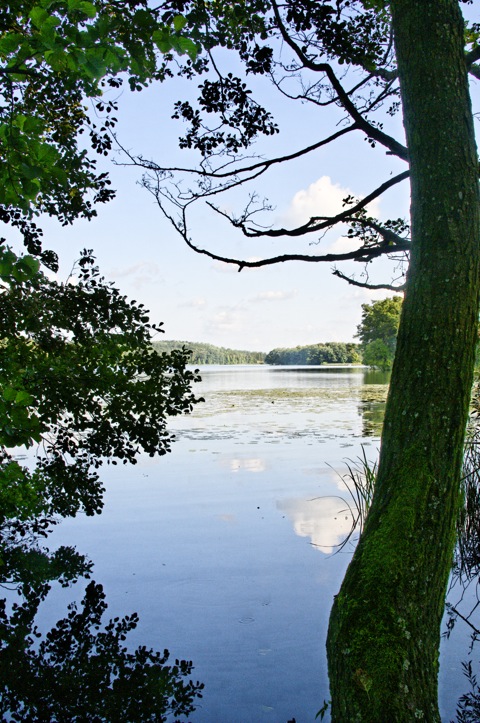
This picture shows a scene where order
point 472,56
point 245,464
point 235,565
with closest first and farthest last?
point 472,56, point 235,565, point 245,464

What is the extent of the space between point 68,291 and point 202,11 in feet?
7.50

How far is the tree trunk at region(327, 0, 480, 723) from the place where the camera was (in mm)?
1963

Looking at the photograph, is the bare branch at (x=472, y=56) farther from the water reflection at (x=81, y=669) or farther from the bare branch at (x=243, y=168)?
the water reflection at (x=81, y=669)

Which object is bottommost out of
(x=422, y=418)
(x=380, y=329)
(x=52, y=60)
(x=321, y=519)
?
(x=321, y=519)

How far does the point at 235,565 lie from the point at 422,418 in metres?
3.34

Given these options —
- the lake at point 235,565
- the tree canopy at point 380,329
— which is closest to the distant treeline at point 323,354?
the tree canopy at point 380,329

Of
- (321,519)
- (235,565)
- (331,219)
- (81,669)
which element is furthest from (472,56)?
(321,519)

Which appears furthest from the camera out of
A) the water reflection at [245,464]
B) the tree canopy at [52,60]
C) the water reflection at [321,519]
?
the water reflection at [245,464]

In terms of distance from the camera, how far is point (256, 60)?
4.41 m

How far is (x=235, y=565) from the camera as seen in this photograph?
5.02m

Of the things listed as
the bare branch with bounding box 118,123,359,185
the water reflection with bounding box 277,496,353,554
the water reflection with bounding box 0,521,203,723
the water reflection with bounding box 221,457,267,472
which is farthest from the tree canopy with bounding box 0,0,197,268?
the water reflection with bounding box 221,457,267,472

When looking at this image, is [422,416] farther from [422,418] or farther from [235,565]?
[235,565]

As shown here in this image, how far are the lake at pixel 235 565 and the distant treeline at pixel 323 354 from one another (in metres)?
53.7

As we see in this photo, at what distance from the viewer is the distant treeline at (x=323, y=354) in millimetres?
63812
